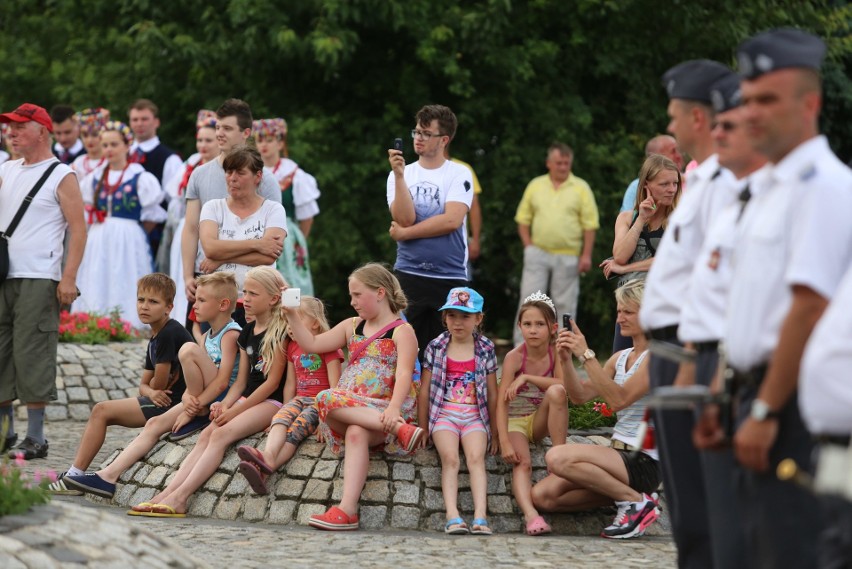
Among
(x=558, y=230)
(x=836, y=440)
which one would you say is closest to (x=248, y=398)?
(x=836, y=440)

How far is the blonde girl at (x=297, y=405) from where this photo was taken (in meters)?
8.62

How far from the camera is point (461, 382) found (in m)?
8.77

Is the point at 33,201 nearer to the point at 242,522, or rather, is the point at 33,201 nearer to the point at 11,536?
the point at 242,522

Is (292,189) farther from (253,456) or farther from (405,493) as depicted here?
(405,493)

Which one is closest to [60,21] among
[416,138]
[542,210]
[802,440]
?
[542,210]

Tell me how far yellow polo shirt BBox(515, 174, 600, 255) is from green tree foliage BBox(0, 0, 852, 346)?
1.89 meters

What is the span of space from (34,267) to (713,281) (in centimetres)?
684

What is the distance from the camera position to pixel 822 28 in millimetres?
18453

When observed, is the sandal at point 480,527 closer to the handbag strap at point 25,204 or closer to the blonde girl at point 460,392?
the blonde girl at point 460,392

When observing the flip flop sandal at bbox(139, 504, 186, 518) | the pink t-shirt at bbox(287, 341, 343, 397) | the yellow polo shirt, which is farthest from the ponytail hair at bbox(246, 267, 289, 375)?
the yellow polo shirt

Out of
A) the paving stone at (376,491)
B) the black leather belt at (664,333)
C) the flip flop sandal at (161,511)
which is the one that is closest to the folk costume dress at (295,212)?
the flip flop sandal at (161,511)

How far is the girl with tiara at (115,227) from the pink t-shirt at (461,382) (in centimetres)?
697

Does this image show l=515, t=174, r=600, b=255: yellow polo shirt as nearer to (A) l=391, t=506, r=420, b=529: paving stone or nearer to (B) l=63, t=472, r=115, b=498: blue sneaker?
(B) l=63, t=472, r=115, b=498: blue sneaker

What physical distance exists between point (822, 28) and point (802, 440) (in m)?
15.0
